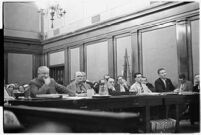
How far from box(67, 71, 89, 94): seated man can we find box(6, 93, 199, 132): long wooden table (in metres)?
1.05

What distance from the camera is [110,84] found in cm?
626

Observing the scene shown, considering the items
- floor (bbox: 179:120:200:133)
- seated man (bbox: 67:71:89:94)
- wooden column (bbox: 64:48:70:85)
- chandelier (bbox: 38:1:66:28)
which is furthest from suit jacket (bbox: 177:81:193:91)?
wooden column (bbox: 64:48:70:85)

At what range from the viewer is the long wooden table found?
9.89ft

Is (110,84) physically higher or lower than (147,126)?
higher

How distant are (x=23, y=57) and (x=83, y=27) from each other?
2337 mm

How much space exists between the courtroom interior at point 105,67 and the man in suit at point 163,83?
0.07 feet

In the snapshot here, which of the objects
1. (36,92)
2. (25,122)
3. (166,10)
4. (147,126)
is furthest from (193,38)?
(25,122)

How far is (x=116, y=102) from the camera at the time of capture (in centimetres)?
348

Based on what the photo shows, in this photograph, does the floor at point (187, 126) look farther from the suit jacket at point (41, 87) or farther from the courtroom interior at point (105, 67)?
the suit jacket at point (41, 87)

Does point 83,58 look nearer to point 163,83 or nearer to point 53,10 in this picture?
point 53,10

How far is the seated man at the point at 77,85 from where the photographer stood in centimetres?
468

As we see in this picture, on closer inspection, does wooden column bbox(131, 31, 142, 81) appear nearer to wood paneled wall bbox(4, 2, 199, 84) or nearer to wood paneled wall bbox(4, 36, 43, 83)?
wood paneled wall bbox(4, 2, 199, 84)

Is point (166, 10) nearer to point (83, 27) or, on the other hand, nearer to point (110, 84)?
point (110, 84)

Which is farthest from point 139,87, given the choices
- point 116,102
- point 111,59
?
point 111,59
